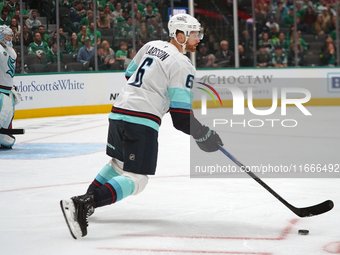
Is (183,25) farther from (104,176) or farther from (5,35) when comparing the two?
(5,35)

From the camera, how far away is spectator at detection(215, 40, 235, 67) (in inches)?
435

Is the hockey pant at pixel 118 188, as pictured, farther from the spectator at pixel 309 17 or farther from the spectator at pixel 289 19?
the spectator at pixel 309 17

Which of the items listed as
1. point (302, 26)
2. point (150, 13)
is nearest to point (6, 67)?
point (150, 13)

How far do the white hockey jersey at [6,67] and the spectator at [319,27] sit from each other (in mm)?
7750

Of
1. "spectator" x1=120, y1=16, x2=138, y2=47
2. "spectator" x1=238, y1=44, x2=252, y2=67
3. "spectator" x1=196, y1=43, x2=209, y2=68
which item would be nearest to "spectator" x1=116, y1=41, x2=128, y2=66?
"spectator" x1=120, y1=16, x2=138, y2=47

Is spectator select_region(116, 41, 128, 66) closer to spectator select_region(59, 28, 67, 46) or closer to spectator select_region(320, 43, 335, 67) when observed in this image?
spectator select_region(59, 28, 67, 46)

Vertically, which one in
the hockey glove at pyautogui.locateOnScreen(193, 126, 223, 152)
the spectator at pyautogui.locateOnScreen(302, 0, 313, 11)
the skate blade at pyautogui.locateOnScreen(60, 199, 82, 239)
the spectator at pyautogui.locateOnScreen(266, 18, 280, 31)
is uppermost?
the spectator at pyautogui.locateOnScreen(302, 0, 313, 11)

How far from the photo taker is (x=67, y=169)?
15.0 feet

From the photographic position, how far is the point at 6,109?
19.2 ft

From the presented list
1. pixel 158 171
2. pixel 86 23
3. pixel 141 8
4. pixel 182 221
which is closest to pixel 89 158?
pixel 158 171

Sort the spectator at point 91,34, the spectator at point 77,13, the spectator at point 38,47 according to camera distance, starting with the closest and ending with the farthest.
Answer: the spectator at point 38,47 < the spectator at point 77,13 < the spectator at point 91,34

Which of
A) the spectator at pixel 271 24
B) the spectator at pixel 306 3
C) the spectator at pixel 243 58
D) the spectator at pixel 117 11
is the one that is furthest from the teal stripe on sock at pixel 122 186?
the spectator at pixel 306 3

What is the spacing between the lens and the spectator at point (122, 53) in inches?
407

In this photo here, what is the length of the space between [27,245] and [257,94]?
340 inches
